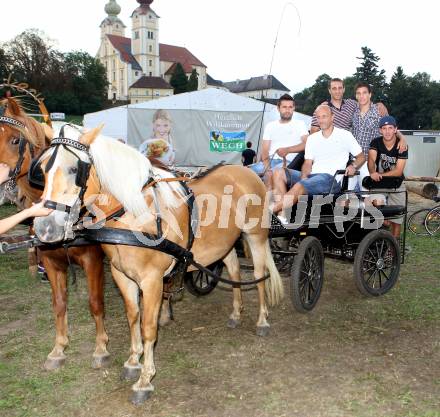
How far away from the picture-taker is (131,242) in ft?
10.0

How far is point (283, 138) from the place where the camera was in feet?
19.1

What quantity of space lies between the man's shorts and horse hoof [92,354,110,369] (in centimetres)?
255

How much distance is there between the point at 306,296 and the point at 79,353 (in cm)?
234

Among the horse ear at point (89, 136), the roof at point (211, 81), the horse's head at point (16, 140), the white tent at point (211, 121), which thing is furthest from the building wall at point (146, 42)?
the horse ear at point (89, 136)

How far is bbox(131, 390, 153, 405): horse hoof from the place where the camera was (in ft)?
10.5

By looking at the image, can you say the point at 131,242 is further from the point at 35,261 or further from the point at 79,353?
the point at 35,261

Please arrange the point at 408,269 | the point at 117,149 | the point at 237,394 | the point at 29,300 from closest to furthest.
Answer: the point at 117,149 → the point at 237,394 → the point at 29,300 → the point at 408,269

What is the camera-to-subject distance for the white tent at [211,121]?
48.3ft

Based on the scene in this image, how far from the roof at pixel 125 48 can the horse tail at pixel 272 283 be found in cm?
10649

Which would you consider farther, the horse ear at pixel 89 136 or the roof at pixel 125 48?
the roof at pixel 125 48

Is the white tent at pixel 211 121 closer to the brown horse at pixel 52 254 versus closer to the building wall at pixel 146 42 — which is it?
the brown horse at pixel 52 254

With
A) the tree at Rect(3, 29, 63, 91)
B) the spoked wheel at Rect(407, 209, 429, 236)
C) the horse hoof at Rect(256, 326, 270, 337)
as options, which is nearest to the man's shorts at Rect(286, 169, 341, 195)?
the horse hoof at Rect(256, 326, 270, 337)

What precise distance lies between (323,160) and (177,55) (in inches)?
4502

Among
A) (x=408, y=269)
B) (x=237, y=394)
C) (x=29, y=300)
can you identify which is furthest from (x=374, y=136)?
(x=29, y=300)
